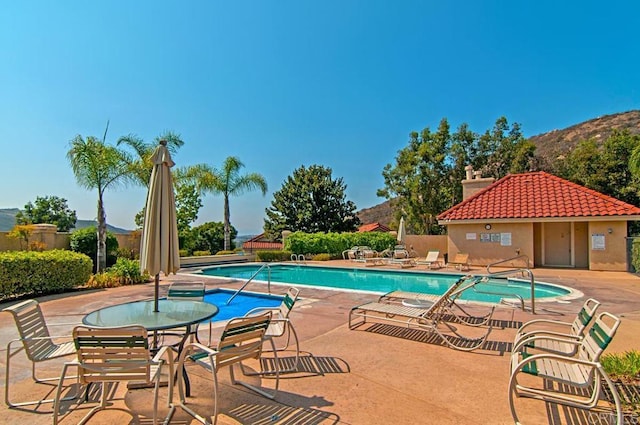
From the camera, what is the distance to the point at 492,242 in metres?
18.0

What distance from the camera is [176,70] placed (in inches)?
584

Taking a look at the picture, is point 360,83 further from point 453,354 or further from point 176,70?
point 453,354

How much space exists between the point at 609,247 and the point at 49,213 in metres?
47.1

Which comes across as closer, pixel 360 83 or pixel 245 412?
pixel 245 412

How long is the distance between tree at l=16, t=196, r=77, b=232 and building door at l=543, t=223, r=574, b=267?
42.2 metres

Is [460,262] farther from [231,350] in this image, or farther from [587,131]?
[587,131]

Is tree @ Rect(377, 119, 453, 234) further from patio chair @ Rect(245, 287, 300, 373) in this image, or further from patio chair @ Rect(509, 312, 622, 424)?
patio chair @ Rect(509, 312, 622, 424)

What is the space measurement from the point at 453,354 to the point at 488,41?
17693mm

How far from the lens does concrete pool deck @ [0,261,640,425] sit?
3385 millimetres

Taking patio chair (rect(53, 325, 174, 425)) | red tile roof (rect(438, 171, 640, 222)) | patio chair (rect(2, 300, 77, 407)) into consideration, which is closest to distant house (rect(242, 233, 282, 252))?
red tile roof (rect(438, 171, 640, 222))

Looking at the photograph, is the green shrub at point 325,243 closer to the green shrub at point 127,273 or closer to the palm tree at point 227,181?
the palm tree at point 227,181

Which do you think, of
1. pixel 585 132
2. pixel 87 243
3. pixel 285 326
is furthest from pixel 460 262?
pixel 585 132

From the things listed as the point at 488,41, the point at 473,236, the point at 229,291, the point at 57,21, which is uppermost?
the point at 488,41

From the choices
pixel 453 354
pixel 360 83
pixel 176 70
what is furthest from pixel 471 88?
pixel 453 354
